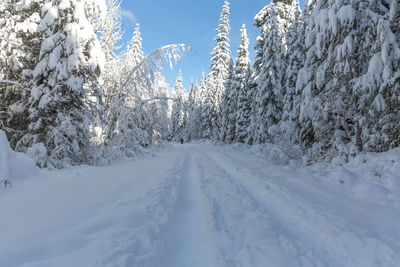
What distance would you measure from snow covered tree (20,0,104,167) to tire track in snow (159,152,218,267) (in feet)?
19.2

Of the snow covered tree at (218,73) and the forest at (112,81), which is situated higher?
the snow covered tree at (218,73)

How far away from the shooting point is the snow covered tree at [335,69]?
26.0ft

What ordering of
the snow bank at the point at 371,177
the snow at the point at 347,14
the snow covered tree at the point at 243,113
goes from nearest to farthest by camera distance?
the snow bank at the point at 371,177 < the snow at the point at 347,14 < the snow covered tree at the point at 243,113

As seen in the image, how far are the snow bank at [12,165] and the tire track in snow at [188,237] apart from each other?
155 inches

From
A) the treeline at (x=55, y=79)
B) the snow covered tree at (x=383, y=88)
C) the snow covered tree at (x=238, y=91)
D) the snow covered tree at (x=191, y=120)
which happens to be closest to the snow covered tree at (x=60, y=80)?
the treeline at (x=55, y=79)

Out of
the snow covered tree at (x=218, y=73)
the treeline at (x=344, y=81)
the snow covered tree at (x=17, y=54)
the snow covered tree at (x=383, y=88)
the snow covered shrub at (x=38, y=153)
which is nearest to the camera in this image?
the snow covered tree at (x=383, y=88)

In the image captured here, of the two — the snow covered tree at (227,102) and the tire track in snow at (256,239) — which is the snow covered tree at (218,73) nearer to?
the snow covered tree at (227,102)

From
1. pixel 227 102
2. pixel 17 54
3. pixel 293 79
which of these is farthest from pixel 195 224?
pixel 227 102

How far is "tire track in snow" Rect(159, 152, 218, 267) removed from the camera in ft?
8.60

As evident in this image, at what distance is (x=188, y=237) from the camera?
10.5ft

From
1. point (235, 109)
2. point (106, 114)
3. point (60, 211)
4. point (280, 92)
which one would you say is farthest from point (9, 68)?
point (235, 109)

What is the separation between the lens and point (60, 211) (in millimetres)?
3520

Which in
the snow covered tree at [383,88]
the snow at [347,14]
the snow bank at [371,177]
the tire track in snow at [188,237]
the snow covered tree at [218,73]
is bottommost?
the tire track in snow at [188,237]

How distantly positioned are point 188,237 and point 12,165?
5087 millimetres
